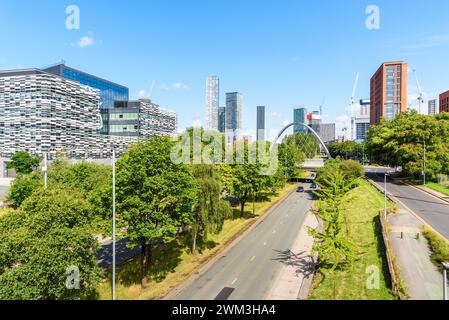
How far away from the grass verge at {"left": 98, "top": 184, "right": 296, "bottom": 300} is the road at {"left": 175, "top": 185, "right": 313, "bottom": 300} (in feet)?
4.91

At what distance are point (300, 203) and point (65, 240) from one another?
45.0 meters

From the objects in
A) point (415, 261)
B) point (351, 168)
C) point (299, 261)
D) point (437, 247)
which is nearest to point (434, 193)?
point (351, 168)

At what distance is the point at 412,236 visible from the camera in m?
29.8

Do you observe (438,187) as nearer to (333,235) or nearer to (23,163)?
(333,235)

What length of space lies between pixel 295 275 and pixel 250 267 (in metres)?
4.18

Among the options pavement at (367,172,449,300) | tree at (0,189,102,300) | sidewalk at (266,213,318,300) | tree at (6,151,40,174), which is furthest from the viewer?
tree at (6,151,40,174)

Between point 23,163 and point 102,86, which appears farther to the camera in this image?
point 102,86

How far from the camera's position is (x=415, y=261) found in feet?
79.3

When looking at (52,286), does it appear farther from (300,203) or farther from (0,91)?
(0,91)

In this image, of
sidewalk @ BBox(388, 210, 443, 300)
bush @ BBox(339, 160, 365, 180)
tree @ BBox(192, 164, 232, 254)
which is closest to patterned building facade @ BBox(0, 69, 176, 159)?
bush @ BBox(339, 160, 365, 180)

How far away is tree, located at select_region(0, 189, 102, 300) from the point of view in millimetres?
15125

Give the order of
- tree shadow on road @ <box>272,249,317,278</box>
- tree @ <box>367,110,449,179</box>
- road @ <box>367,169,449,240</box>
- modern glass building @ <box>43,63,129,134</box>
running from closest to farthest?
tree shadow on road @ <box>272,249,317,278</box>, road @ <box>367,169,449,240</box>, tree @ <box>367,110,449,179</box>, modern glass building @ <box>43,63,129,134</box>

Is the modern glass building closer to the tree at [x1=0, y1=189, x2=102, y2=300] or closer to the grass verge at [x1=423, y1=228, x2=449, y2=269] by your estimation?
the tree at [x1=0, y1=189, x2=102, y2=300]
